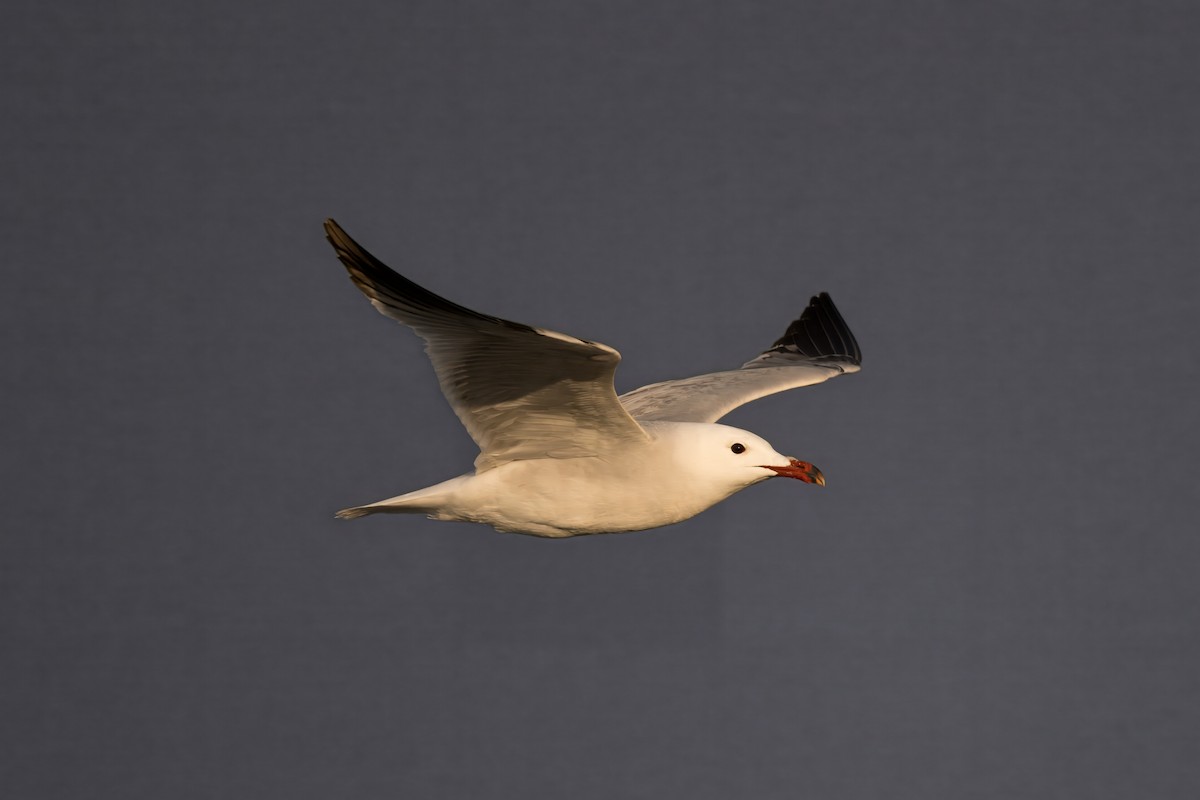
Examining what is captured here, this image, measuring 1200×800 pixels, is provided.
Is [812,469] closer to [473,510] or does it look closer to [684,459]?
[684,459]

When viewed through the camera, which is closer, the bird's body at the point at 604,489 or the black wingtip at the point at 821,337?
the bird's body at the point at 604,489

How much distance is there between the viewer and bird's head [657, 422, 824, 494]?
21.0 feet

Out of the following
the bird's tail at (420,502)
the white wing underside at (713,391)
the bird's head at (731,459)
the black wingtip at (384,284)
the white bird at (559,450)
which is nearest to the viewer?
the black wingtip at (384,284)

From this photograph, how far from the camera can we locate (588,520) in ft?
21.5

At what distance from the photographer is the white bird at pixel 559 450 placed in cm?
589

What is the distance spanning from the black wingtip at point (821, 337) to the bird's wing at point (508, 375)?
2867 mm

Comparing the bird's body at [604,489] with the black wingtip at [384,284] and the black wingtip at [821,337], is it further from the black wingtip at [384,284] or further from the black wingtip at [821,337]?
the black wingtip at [821,337]

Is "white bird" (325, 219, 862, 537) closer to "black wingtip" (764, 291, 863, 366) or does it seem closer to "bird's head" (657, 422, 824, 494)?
"bird's head" (657, 422, 824, 494)

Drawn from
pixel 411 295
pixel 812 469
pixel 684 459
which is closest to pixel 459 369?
pixel 411 295

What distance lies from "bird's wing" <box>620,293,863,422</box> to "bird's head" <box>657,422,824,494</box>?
107 cm

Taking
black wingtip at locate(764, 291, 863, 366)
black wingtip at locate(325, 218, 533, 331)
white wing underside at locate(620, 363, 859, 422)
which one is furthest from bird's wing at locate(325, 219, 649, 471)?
black wingtip at locate(764, 291, 863, 366)

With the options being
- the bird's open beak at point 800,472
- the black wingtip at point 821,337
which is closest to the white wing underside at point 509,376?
the bird's open beak at point 800,472

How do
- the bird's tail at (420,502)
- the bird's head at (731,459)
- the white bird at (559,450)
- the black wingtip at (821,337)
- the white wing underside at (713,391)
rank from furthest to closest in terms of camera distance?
the black wingtip at (821,337), the white wing underside at (713,391), the bird's tail at (420,502), the bird's head at (731,459), the white bird at (559,450)

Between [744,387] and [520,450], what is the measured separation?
1816 mm
